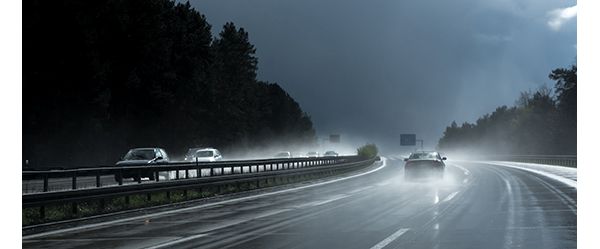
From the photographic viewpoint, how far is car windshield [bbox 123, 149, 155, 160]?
32916mm

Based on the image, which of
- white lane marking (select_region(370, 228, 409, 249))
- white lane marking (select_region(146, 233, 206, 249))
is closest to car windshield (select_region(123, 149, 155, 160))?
white lane marking (select_region(146, 233, 206, 249))

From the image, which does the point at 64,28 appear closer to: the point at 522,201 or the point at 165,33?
the point at 165,33

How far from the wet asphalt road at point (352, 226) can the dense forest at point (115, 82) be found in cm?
2980

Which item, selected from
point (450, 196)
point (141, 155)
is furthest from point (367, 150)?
point (450, 196)

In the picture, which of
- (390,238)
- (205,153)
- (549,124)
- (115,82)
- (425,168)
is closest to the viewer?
(390,238)

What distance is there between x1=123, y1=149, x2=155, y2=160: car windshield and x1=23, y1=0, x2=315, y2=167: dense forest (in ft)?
48.0

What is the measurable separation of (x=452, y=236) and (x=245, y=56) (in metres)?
98.5

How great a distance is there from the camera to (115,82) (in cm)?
5922

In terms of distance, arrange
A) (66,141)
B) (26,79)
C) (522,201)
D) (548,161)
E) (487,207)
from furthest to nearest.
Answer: (548,161) < (66,141) < (26,79) < (522,201) < (487,207)

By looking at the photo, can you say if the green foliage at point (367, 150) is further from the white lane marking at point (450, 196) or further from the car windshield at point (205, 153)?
the white lane marking at point (450, 196)

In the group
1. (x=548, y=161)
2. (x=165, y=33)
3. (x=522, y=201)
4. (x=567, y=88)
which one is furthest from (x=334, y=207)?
(x=567, y=88)

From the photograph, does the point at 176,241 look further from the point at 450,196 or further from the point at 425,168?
the point at 425,168

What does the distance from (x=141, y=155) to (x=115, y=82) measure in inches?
1089
